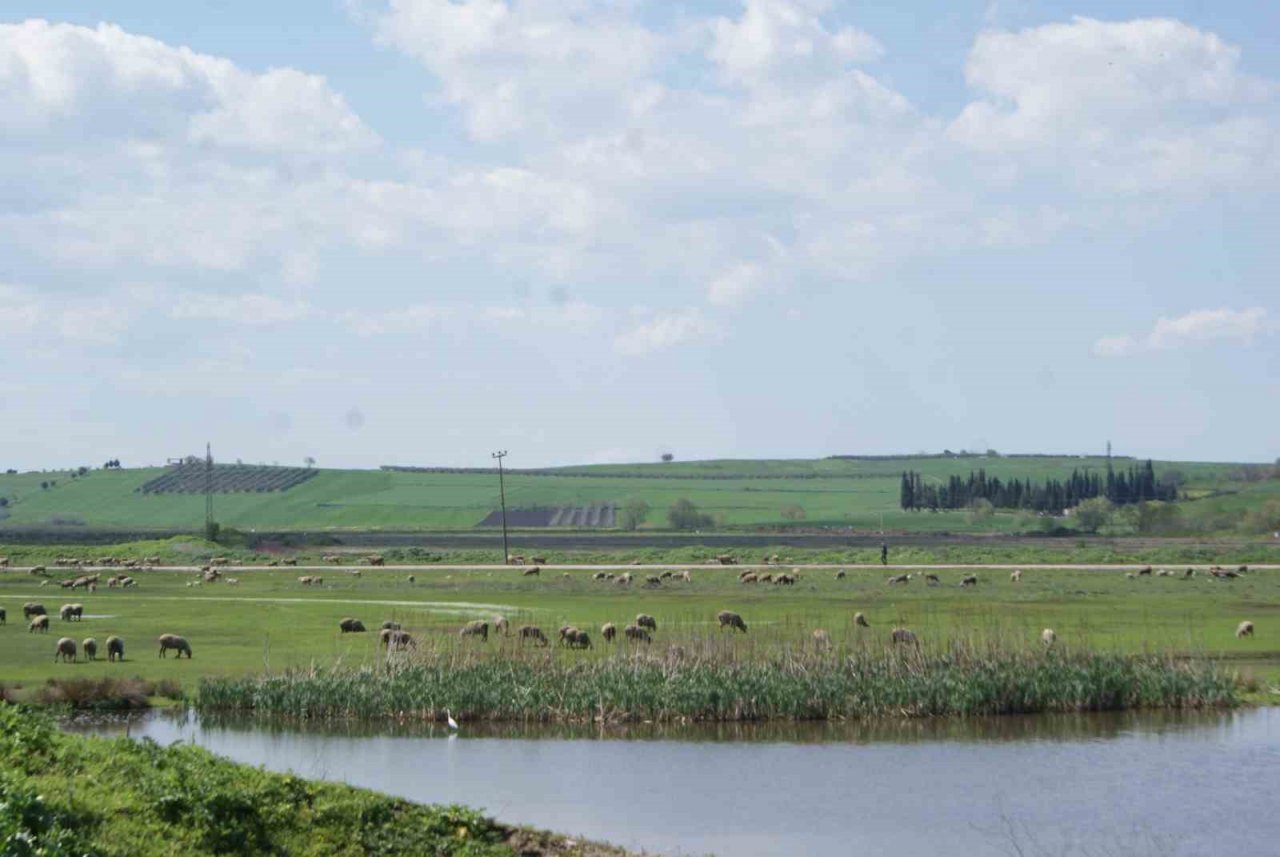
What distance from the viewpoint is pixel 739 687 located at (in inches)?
1486

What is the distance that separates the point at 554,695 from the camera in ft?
125

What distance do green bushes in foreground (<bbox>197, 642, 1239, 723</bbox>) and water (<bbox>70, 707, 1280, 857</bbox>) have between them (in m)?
0.95

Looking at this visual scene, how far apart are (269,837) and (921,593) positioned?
206ft

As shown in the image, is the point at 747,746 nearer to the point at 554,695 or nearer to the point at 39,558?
the point at 554,695

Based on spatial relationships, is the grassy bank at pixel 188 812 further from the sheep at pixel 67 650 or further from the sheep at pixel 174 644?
the sheep at pixel 174 644

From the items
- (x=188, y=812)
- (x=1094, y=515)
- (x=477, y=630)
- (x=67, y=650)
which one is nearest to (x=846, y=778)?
(x=188, y=812)

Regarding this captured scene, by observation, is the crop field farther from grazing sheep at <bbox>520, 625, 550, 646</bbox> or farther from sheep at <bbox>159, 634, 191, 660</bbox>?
grazing sheep at <bbox>520, 625, 550, 646</bbox>

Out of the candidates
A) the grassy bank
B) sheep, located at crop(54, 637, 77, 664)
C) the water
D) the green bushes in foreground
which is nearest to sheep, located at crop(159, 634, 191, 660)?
sheep, located at crop(54, 637, 77, 664)

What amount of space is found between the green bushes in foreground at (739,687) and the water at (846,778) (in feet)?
3.13

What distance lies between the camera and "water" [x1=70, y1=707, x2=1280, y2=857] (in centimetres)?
2531

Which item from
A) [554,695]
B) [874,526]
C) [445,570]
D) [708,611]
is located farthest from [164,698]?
[874,526]

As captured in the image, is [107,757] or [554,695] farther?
[554,695]

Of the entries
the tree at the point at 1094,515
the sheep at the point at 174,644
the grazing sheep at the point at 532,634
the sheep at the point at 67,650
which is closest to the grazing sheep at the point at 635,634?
the grazing sheep at the point at 532,634

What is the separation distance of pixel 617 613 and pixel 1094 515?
436 feet
